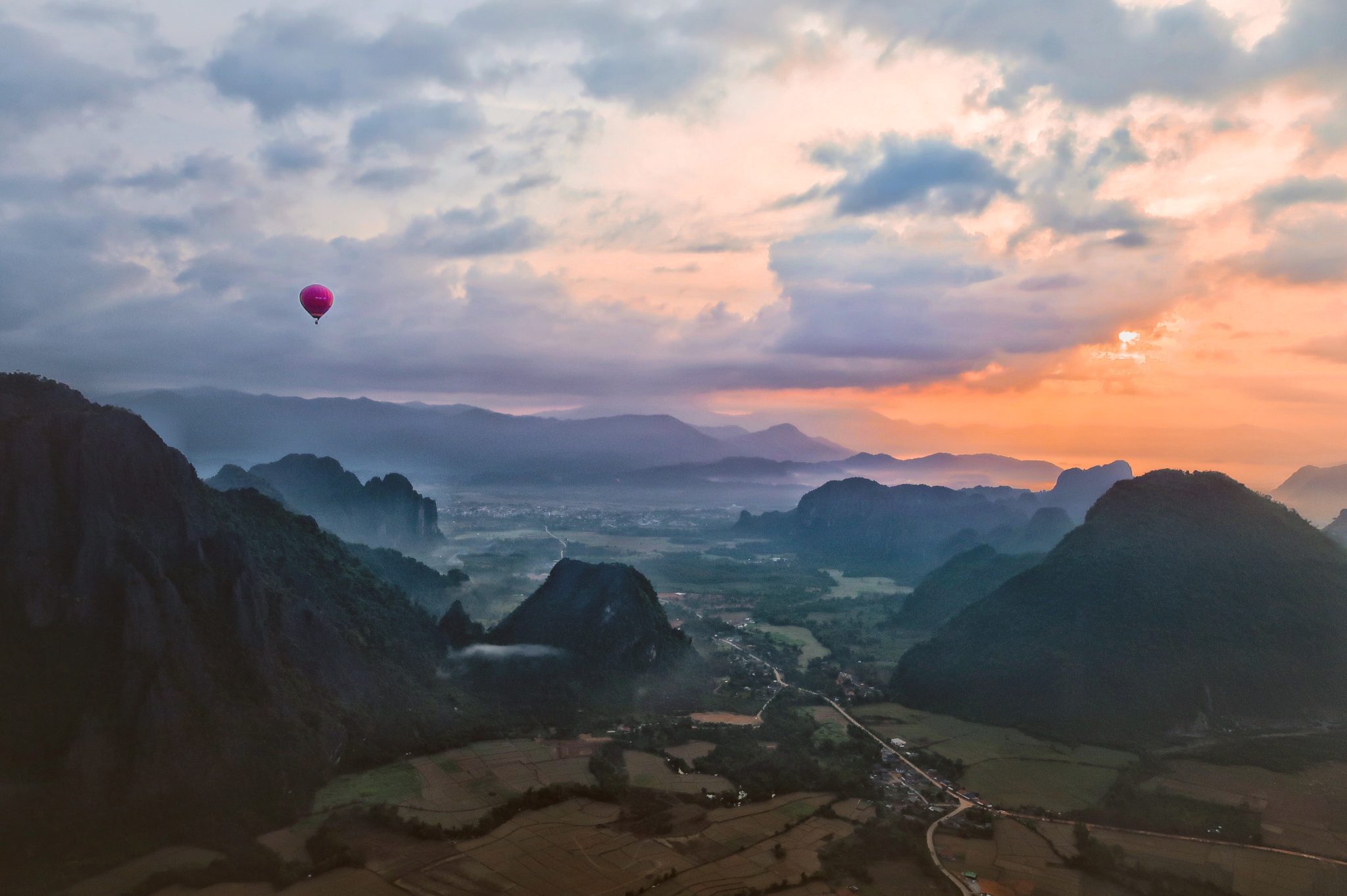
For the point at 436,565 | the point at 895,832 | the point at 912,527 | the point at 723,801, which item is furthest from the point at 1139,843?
the point at 912,527

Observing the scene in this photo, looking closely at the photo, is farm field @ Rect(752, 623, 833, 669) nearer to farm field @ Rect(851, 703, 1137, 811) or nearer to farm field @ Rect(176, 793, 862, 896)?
farm field @ Rect(851, 703, 1137, 811)

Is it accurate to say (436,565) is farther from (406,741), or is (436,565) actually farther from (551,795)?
(551,795)

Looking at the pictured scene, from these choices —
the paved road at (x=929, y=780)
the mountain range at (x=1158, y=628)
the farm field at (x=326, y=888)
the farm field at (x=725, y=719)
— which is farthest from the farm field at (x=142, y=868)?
the mountain range at (x=1158, y=628)

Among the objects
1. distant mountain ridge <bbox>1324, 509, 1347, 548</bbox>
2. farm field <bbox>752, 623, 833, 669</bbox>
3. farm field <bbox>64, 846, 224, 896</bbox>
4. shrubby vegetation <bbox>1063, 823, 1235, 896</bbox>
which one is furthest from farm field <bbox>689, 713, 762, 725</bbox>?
distant mountain ridge <bbox>1324, 509, 1347, 548</bbox>

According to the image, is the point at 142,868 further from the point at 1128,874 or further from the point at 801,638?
the point at 801,638

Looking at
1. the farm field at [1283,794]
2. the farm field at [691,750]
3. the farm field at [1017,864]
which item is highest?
the farm field at [1283,794]

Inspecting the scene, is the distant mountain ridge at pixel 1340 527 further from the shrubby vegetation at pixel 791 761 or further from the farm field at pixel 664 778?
the farm field at pixel 664 778
